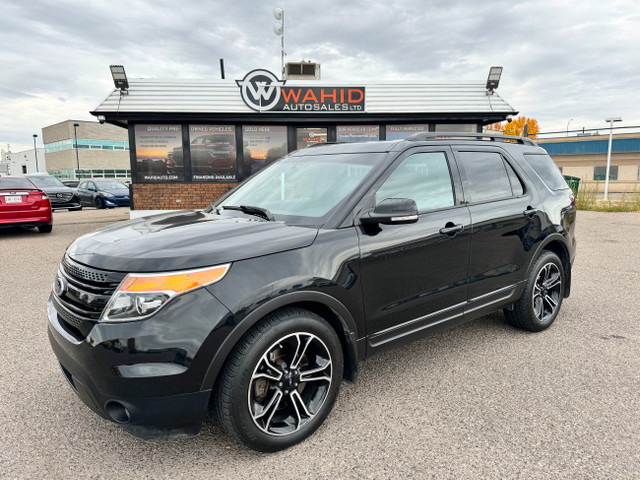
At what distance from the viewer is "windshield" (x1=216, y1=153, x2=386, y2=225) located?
2.94m

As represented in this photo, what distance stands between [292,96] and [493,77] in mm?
5486

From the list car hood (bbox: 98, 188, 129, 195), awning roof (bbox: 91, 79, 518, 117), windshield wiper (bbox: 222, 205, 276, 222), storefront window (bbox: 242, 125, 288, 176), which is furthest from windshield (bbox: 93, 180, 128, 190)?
windshield wiper (bbox: 222, 205, 276, 222)

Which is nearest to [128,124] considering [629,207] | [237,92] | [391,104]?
[237,92]

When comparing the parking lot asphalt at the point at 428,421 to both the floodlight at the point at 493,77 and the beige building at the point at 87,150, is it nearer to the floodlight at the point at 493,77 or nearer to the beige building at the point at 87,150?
the floodlight at the point at 493,77

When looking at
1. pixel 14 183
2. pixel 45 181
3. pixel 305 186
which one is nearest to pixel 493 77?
pixel 305 186

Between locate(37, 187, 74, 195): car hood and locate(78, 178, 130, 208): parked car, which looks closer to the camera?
locate(37, 187, 74, 195): car hood

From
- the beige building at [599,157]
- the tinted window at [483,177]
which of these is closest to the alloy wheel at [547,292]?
the tinted window at [483,177]

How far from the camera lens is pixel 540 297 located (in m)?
4.26

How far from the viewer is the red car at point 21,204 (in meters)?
10.1

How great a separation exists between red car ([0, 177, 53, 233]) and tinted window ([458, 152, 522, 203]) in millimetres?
10446

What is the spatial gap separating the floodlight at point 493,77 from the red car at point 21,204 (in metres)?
11.9

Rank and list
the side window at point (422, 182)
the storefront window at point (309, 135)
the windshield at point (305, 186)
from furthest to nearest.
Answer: the storefront window at point (309, 135), the side window at point (422, 182), the windshield at point (305, 186)

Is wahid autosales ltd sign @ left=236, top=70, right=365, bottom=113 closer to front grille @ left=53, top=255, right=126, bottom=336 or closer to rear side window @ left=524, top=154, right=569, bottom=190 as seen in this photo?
rear side window @ left=524, top=154, right=569, bottom=190

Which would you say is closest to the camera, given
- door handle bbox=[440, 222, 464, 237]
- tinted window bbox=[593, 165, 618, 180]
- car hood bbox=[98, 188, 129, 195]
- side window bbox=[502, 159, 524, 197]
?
door handle bbox=[440, 222, 464, 237]
